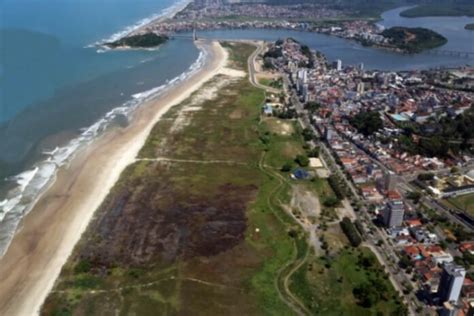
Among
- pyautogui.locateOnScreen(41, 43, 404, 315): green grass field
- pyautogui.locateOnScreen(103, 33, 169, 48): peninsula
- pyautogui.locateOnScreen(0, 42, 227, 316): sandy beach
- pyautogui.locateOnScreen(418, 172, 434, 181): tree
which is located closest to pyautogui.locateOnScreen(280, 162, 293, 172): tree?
pyautogui.locateOnScreen(41, 43, 404, 315): green grass field

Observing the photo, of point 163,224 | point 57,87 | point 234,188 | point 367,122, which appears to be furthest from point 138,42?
point 163,224

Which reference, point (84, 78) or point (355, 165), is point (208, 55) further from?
point (355, 165)

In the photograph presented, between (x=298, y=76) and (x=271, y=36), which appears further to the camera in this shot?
(x=271, y=36)

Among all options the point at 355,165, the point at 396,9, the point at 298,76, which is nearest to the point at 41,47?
the point at 298,76

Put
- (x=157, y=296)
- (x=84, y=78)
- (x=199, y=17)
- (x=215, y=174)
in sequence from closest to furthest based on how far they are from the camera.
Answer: (x=157, y=296), (x=215, y=174), (x=84, y=78), (x=199, y=17)

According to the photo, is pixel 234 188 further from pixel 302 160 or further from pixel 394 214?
pixel 394 214

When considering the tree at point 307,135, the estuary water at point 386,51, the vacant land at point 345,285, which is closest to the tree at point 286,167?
the tree at point 307,135
